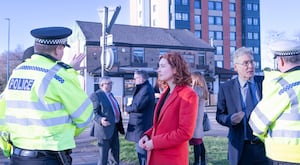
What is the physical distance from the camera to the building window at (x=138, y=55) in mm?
39812

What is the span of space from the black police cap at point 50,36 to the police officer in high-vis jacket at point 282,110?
5.95 ft

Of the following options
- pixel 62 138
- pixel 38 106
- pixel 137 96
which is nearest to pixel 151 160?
pixel 62 138

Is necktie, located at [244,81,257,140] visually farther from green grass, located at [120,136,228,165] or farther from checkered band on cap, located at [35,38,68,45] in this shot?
green grass, located at [120,136,228,165]

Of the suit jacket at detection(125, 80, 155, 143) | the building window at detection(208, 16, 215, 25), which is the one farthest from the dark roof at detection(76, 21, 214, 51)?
the suit jacket at detection(125, 80, 155, 143)

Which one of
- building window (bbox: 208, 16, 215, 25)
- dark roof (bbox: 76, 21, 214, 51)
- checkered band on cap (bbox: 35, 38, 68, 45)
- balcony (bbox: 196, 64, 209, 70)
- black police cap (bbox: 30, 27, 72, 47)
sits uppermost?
building window (bbox: 208, 16, 215, 25)

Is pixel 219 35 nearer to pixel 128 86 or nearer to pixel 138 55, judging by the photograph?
pixel 138 55

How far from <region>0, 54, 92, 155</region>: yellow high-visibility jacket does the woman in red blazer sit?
785mm

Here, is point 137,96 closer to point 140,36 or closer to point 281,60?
point 281,60

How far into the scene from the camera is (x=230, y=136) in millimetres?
4410

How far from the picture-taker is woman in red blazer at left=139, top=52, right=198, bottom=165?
12.1 feet

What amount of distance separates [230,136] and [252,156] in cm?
35

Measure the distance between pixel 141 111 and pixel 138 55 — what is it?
3329 cm

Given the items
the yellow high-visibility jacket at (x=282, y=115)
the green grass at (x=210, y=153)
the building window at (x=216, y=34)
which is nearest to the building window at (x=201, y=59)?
the building window at (x=216, y=34)

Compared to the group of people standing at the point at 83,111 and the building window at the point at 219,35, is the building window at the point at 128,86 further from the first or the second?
the group of people standing at the point at 83,111
